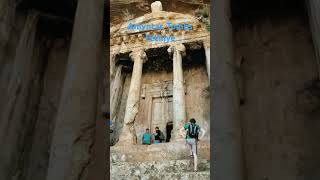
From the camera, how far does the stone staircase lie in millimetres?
10211

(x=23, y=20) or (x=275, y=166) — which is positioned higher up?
(x=23, y=20)

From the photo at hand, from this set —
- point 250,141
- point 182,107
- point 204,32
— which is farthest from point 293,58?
point 204,32

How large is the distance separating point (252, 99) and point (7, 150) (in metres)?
2.54

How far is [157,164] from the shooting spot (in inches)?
439

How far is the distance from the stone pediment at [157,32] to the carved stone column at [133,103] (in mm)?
615

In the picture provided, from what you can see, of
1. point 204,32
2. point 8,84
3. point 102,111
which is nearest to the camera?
point 8,84

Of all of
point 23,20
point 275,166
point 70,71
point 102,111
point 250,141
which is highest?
point 23,20

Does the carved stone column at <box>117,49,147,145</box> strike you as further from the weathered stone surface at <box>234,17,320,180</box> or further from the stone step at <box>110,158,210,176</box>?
the weathered stone surface at <box>234,17,320,180</box>

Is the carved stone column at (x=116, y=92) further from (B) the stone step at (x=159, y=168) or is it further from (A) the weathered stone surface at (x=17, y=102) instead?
(A) the weathered stone surface at (x=17, y=102)

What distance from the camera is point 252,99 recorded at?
3.85 metres

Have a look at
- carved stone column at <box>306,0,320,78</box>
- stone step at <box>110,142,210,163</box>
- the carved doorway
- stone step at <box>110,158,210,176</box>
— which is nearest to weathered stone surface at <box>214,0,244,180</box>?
carved stone column at <box>306,0,320,78</box>

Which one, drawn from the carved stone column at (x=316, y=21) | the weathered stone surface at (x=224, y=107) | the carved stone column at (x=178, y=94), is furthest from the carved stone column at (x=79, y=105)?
the carved stone column at (x=178, y=94)

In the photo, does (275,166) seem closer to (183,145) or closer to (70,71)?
(70,71)

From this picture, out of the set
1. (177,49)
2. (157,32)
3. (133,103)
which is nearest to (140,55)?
(157,32)
